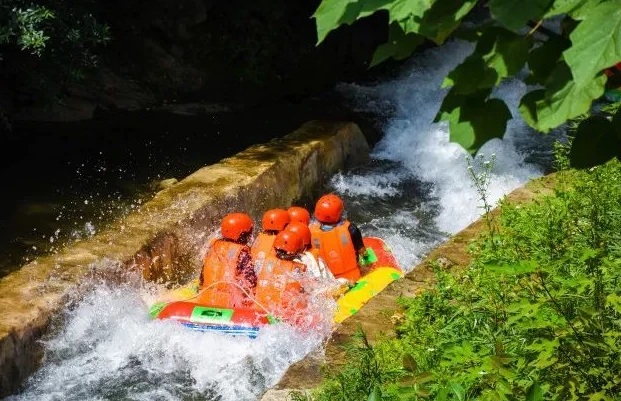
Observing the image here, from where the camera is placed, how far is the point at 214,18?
46.5 ft

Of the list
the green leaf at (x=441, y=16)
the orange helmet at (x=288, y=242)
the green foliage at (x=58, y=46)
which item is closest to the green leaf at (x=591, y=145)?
the green leaf at (x=441, y=16)

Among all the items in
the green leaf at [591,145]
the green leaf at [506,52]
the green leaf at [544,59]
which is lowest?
the green leaf at [591,145]

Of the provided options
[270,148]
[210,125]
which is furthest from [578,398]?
[210,125]

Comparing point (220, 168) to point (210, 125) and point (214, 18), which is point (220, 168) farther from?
point (214, 18)

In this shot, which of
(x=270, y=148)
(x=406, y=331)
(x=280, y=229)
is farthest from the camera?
(x=270, y=148)

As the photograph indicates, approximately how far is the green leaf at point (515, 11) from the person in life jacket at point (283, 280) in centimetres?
521

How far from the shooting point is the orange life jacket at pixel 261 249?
6898mm

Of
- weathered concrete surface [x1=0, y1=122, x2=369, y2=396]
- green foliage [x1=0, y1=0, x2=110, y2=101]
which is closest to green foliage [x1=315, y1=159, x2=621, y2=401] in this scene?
weathered concrete surface [x1=0, y1=122, x2=369, y2=396]

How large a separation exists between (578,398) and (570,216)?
2765 mm

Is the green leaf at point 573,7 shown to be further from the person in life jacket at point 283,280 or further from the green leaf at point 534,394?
the person in life jacket at point 283,280

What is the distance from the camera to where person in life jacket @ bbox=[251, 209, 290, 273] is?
22.7 ft

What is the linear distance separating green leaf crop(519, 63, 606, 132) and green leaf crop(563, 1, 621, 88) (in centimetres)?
5

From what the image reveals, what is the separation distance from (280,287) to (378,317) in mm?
1640

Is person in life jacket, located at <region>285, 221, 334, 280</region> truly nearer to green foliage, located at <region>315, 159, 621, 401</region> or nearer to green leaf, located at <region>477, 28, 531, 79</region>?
green foliage, located at <region>315, 159, 621, 401</region>
